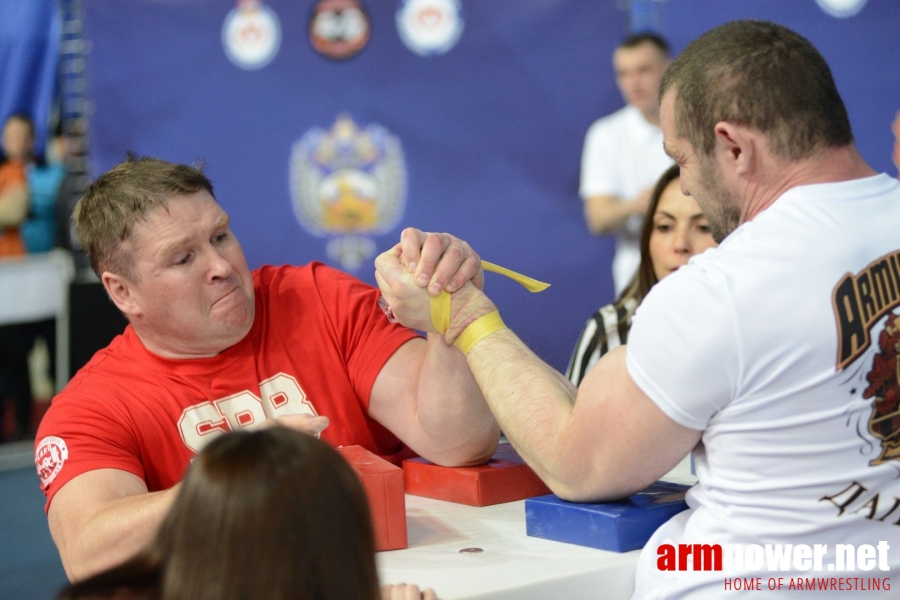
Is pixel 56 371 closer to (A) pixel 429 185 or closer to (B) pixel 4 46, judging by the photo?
(B) pixel 4 46

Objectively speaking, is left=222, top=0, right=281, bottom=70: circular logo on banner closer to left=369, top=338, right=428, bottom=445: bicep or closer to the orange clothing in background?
the orange clothing in background

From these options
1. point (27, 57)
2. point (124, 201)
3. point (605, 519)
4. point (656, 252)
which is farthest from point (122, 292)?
point (27, 57)

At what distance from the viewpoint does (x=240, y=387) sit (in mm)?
2166

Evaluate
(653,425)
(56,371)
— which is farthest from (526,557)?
(56,371)

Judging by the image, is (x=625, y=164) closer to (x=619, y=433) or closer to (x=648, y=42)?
(x=648, y=42)

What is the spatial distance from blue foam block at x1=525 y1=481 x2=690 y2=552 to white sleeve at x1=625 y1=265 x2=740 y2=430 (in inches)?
9.4

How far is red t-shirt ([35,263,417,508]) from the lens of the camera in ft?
6.43

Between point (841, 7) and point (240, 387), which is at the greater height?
point (841, 7)

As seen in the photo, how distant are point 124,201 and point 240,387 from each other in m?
0.47

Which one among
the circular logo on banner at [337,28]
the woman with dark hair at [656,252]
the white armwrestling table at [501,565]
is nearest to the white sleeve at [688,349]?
the white armwrestling table at [501,565]

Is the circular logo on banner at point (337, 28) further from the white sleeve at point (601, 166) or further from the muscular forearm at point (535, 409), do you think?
the muscular forearm at point (535, 409)

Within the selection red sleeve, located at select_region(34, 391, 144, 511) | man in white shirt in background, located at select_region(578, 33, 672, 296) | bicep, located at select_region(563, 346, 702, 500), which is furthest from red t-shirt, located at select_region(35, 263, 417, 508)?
man in white shirt in background, located at select_region(578, 33, 672, 296)

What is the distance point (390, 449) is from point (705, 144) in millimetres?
1163

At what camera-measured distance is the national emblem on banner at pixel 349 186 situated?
5.38m
